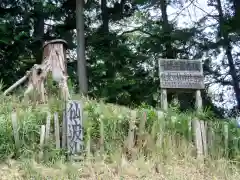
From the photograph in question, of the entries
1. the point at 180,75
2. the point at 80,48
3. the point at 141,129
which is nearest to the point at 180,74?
the point at 180,75

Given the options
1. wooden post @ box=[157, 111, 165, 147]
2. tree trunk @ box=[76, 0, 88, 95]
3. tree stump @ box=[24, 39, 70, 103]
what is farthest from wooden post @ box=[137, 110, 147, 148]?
tree trunk @ box=[76, 0, 88, 95]

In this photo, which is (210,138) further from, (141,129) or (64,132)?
(64,132)

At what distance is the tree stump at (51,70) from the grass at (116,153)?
0.90m

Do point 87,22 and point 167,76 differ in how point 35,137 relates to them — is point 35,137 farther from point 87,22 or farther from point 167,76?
point 87,22

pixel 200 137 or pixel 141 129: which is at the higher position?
pixel 141 129

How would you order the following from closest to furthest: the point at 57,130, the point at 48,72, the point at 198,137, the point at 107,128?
1. the point at 57,130
2. the point at 107,128
3. the point at 198,137
4. the point at 48,72

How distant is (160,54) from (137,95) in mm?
1673

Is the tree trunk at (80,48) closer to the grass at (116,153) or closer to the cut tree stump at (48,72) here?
the cut tree stump at (48,72)

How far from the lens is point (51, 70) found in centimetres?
812

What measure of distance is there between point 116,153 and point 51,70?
2.88 m

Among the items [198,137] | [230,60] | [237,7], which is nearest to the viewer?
[198,137]

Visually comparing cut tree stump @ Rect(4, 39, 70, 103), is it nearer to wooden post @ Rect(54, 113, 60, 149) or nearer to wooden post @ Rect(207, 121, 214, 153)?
wooden post @ Rect(54, 113, 60, 149)

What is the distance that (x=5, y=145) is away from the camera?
221 inches

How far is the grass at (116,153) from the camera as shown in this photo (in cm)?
546
